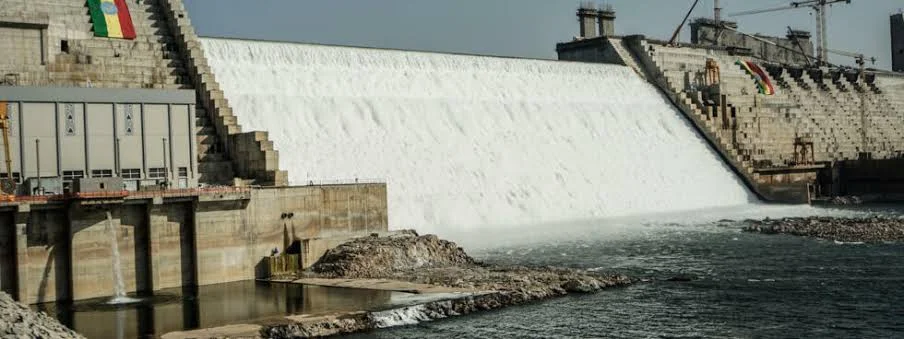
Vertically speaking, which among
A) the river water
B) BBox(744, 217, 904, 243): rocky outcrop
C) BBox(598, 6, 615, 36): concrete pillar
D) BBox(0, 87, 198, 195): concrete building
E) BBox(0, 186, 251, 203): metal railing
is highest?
BBox(598, 6, 615, 36): concrete pillar

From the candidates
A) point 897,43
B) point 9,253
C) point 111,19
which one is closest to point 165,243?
point 9,253

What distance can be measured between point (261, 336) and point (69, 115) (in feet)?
41.4

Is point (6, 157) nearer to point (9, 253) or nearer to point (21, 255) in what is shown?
point (9, 253)

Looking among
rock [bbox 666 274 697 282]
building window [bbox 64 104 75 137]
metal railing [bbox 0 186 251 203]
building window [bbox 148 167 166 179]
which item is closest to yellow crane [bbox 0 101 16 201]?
metal railing [bbox 0 186 251 203]

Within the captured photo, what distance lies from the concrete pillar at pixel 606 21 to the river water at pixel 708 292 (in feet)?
117

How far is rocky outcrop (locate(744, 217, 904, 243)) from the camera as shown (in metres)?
48.4

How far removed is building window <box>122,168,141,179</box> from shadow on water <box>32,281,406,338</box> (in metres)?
4.74

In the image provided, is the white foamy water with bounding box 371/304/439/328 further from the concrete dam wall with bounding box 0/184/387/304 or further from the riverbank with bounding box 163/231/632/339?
the concrete dam wall with bounding box 0/184/387/304

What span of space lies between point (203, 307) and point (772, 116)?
61.6 m

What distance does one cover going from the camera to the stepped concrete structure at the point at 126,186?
3231 centimetres

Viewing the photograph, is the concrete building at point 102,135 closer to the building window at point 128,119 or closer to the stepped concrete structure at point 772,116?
the building window at point 128,119

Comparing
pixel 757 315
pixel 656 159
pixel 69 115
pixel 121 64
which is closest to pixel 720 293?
pixel 757 315

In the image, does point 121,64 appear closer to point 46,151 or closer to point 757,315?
point 46,151

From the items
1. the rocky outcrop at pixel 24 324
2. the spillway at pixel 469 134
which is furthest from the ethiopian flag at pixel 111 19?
the rocky outcrop at pixel 24 324
